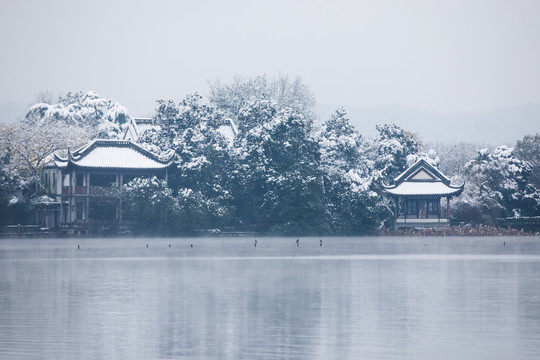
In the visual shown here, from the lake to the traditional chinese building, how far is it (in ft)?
81.1

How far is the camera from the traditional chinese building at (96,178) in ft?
190

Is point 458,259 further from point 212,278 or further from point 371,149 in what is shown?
point 371,149

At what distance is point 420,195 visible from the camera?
2606 inches

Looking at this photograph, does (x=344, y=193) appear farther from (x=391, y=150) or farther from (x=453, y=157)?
(x=453, y=157)

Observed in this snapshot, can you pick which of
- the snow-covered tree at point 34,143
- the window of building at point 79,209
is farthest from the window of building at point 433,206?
the snow-covered tree at point 34,143

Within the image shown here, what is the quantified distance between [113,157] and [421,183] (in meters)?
21.7

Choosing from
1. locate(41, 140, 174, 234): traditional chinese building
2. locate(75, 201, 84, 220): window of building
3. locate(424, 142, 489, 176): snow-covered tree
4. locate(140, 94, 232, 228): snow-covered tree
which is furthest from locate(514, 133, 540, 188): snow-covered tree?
locate(75, 201, 84, 220): window of building

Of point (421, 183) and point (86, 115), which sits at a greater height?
point (86, 115)

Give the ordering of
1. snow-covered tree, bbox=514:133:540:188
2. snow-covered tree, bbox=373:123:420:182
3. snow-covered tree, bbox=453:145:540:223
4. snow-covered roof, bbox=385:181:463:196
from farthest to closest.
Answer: snow-covered tree, bbox=514:133:540:188 < snow-covered tree, bbox=373:123:420:182 < snow-covered roof, bbox=385:181:463:196 < snow-covered tree, bbox=453:145:540:223

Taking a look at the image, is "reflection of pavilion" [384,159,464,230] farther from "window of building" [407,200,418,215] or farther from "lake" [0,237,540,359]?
"lake" [0,237,540,359]

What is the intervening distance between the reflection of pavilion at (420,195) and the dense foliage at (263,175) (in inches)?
48.4

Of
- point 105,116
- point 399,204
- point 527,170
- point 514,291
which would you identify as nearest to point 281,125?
point 399,204

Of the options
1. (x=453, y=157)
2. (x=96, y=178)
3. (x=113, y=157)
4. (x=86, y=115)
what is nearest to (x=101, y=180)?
(x=96, y=178)

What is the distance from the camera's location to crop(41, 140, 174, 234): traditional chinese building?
57.8 m
